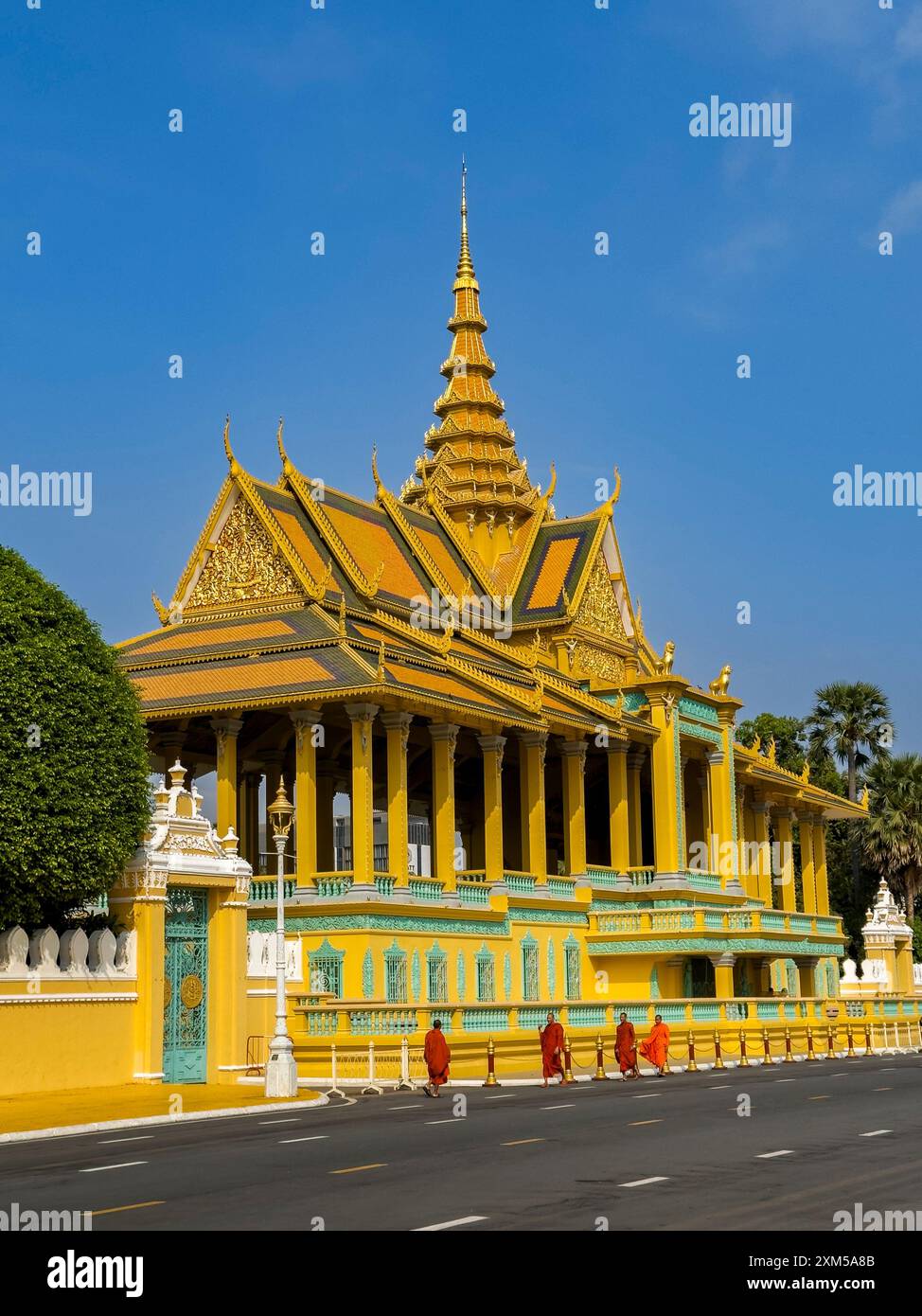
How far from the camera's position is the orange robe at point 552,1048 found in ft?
100

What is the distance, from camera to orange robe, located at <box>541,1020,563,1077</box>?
30.6 metres

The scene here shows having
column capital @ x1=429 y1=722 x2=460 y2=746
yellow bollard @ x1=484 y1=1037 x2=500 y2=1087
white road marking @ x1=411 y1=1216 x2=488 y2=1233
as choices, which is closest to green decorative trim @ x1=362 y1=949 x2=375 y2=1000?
column capital @ x1=429 y1=722 x2=460 y2=746

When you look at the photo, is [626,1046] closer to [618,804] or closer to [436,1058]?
[436,1058]

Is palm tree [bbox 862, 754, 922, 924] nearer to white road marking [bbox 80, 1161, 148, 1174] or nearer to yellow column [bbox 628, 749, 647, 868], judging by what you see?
yellow column [bbox 628, 749, 647, 868]

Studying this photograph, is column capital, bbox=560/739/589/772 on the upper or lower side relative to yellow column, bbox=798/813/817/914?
upper

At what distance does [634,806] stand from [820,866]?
56.8ft

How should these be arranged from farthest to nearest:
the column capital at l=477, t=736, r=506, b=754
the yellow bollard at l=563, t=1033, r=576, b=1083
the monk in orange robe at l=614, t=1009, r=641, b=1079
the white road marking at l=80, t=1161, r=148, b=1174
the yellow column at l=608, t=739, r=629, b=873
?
the yellow column at l=608, t=739, r=629, b=873 < the column capital at l=477, t=736, r=506, b=754 < the monk in orange robe at l=614, t=1009, r=641, b=1079 < the yellow bollard at l=563, t=1033, r=576, b=1083 < the white road marking at l=80, t=1161, r=148, b=1174

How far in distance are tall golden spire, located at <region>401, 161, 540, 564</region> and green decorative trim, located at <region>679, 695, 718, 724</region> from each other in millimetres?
10287

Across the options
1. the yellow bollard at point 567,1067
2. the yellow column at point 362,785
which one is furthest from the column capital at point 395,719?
the yellow bollard at point 567,1067

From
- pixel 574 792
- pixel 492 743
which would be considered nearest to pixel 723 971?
pixel 574 792

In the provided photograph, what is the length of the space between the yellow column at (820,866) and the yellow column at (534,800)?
2197 centimetres

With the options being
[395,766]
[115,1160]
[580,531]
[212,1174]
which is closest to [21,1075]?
[115,1160]
